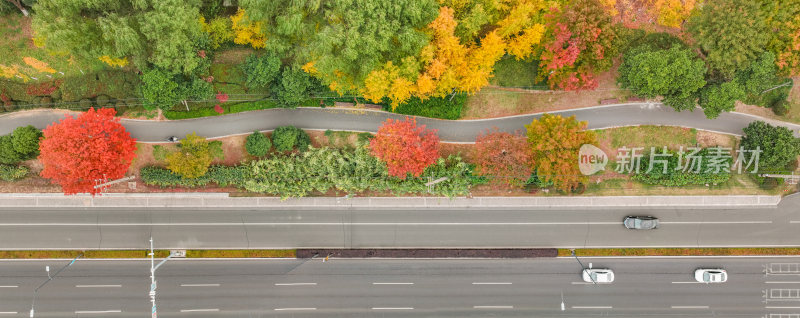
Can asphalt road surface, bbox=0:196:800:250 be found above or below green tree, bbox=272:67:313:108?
below

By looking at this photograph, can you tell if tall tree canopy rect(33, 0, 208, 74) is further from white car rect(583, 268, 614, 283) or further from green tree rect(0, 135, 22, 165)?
white car rect(583, 268, 614, 283)

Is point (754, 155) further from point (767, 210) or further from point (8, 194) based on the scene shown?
point (8, 194)

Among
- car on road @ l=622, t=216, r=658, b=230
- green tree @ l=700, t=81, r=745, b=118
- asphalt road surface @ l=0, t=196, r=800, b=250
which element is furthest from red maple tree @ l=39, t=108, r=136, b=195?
green tree @ l=700, t=81, r=745, b=118

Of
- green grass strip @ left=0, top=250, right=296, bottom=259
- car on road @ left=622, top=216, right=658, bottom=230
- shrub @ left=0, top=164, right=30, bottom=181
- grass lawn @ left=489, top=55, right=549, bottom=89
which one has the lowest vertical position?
green grass strip @ left=0, top=250, right=296, bottom=259

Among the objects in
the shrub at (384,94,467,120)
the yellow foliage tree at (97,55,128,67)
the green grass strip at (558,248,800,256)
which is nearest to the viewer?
the yellow foliage tree at (97,55,128,67)

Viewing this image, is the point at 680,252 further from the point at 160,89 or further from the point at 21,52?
the point at 21,52

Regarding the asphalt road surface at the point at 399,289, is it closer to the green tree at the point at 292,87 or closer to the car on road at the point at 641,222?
the car on road at the point at 641,222
